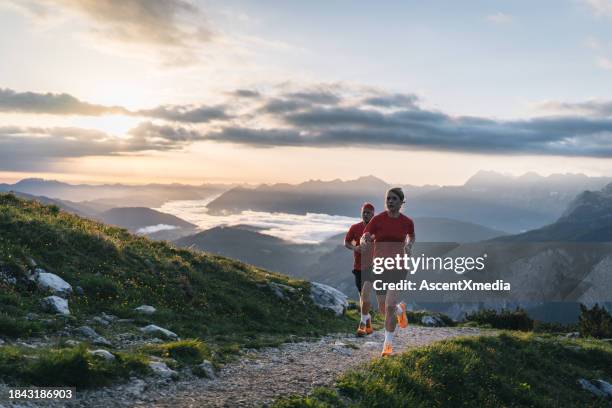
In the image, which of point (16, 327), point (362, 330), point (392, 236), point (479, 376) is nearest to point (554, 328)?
point (362, 330)

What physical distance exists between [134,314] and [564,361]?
54.8ft

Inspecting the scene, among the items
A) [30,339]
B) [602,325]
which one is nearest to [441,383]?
[30,339]

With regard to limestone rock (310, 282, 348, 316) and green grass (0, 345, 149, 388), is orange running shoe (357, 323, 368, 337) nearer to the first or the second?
limestone rock (310, 282, 348, 316)

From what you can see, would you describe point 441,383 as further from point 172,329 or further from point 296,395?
point 172,329

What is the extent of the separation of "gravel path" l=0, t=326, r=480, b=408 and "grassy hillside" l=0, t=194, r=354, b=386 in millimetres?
1749

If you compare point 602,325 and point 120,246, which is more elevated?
point 120,246

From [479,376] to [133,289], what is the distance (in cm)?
1214

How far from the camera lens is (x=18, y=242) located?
17594mm

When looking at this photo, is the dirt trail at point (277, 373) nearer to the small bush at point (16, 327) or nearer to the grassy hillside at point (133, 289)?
the grassy hillside at point (133, 289)

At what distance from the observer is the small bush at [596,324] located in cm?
2914

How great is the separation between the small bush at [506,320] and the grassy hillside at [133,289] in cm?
1222

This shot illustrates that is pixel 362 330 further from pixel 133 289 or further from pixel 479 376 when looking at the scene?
pixel 133 289

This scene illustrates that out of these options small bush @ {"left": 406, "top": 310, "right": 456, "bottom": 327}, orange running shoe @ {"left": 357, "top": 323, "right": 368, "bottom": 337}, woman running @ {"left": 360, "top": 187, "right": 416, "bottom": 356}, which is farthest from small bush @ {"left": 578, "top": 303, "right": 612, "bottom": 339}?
woman running @ {"left": 360, "top": 187, "right": 416, "bottom": 356}

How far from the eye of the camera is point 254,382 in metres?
11.1
